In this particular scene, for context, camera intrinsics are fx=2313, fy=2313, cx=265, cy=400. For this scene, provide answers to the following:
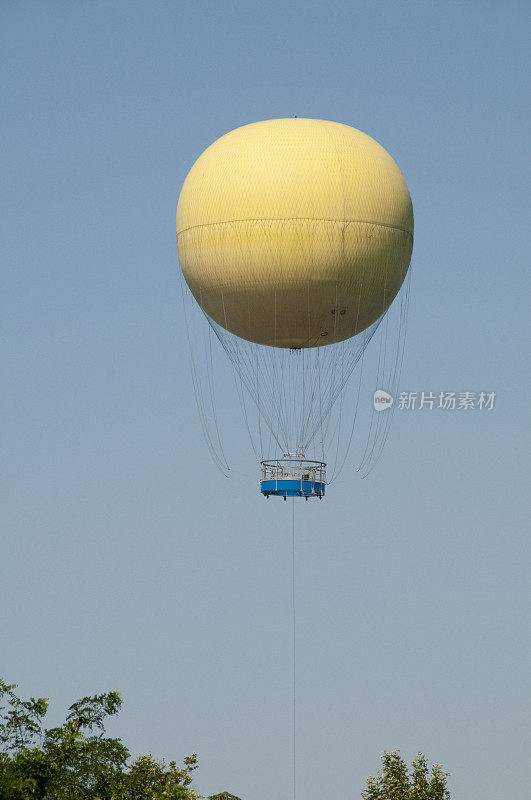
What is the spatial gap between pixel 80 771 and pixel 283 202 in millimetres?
19839

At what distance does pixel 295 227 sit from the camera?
69.2 metres

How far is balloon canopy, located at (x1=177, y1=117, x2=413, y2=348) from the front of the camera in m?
69.2

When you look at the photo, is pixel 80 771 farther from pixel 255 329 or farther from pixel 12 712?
pixel 255 329

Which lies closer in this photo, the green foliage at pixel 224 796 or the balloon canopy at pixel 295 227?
the balloon canopy at pixel 295 227

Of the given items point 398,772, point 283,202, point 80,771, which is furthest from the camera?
point 398,772

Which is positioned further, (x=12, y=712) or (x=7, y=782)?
(x=12, y=712)

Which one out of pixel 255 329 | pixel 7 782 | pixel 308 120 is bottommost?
pixel 7 782

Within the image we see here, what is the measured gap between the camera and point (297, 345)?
73250 millimetres

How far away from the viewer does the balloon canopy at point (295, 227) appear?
69250 millimetres

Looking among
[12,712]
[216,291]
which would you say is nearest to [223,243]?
[216,291]

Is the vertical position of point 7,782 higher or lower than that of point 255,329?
lower

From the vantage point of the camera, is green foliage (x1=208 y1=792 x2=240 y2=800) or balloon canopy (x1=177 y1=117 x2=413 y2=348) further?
green foliage (x1=208 y1=792 x2=240 y2=800)

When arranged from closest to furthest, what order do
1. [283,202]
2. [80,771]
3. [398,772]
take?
1. [283,202]
2. [80,771]
3. [398,772]

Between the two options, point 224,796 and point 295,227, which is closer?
point 295,227
